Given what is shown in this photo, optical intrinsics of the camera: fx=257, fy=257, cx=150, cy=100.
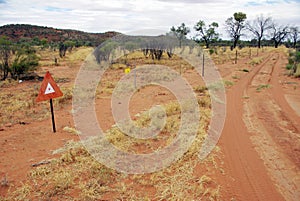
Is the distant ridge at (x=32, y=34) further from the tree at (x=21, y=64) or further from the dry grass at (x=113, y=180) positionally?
the dry grass at (x=113, y=180)

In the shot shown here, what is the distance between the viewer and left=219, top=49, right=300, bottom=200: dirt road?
434 cm

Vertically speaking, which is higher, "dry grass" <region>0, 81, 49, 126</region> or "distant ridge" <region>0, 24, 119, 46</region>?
"distant ridge" <region>0, 24, 119, 46</region>

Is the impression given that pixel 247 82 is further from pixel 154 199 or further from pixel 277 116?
pixel 154 199

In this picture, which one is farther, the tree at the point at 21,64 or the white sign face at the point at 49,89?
the tree at the point at 21,64

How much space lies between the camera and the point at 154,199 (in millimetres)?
4137

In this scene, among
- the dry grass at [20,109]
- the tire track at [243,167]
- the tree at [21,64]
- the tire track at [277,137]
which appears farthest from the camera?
the tree at [21,64]

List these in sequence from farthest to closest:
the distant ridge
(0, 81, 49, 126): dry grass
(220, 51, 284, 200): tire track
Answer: the distant ridge < (0, 81, 49, 126): dry grass < (220, 51, 284, 200): tire track

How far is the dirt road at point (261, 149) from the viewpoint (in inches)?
171

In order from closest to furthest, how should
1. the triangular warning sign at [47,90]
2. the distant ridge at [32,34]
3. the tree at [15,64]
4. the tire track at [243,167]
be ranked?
the tire track at [243,167]
the triangular warning sign at [47,90]
the tree at [15,64]
the distant ridge at [32,34]

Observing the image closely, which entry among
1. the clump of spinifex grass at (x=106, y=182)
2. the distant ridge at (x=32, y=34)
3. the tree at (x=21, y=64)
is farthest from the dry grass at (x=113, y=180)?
the distant ridge at (x=32, y=34)

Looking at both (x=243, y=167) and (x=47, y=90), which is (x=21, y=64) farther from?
(x=243, y=167)

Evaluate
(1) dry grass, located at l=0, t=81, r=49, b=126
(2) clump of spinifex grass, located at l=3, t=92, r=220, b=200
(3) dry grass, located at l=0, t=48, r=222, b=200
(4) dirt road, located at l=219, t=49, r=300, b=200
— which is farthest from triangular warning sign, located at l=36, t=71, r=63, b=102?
(4) dirt road, located at l=219, t=49, r=300, b=200

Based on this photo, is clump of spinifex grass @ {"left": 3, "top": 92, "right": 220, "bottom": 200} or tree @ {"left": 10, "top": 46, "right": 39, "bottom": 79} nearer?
clump of spinifex grass @ {"left": 3, "top": 92, "right": 220, "bottom": 200}

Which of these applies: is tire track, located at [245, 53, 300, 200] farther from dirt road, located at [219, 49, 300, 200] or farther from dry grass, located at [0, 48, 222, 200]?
dry grass, located at [0, 48, 222, 200]
